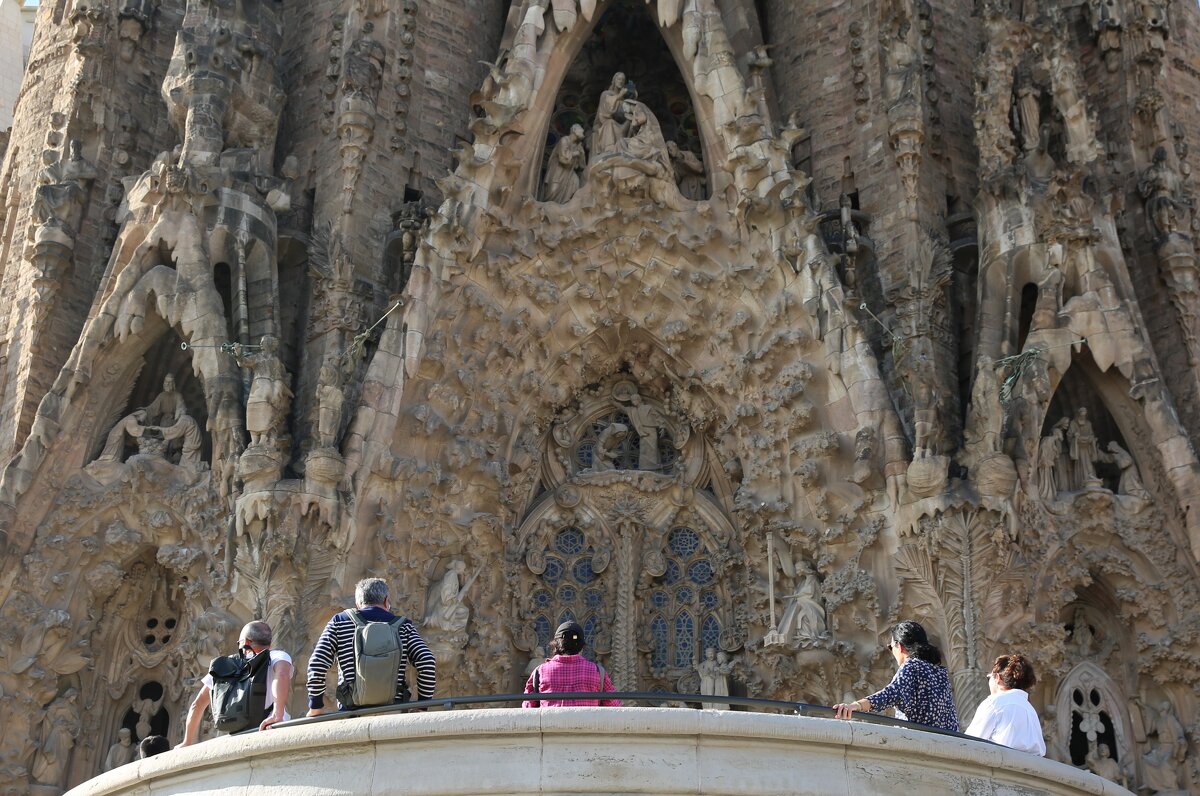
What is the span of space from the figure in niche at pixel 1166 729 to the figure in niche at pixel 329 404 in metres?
6.44

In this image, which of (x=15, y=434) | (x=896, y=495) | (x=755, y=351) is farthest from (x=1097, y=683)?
(x=15, y=434)

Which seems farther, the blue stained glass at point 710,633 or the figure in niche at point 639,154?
the figure in niche at point 639,154

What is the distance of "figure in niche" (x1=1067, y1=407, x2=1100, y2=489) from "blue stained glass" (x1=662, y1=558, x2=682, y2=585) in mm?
3293

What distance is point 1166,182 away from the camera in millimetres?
14766

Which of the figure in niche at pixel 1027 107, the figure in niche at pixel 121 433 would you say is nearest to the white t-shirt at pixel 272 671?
the figure in niche at pixel 121 433

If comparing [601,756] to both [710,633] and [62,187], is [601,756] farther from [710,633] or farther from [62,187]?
[62,187]

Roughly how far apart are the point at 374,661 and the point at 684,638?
6.35m

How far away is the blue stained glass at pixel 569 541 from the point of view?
1446 centimetres

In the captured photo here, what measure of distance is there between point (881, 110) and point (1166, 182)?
2525 mm

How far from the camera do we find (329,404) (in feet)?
42.7

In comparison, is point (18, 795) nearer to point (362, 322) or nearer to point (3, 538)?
point (3, 538)

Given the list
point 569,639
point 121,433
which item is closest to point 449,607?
point 121,433

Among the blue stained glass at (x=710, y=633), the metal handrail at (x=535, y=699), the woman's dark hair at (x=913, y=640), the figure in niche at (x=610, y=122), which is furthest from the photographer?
the figure in niche at (x=610, y=122)

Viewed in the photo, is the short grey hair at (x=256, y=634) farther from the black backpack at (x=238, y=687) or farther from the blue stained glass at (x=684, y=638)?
the blue stained glass at (x=684, y=638)
